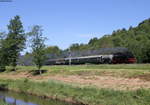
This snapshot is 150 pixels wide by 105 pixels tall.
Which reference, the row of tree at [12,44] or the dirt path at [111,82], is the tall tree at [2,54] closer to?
the row of tree at [12,44]

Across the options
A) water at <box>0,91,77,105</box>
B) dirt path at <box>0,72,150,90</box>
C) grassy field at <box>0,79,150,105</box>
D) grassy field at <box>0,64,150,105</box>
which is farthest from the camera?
water at <box>0,91,77,105</box>

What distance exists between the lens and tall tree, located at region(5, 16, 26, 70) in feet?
243

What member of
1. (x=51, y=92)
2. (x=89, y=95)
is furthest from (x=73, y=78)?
(x=89, y=95)

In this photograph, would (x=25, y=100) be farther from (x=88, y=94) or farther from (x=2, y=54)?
(x=2, y=54)

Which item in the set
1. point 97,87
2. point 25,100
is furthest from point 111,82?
point 25,100

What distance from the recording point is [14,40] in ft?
249

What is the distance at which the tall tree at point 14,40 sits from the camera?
74.1 m

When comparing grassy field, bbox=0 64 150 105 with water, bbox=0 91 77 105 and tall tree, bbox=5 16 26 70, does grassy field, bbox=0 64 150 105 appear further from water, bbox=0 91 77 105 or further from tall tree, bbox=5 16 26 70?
tall tree, bbox=5 16 26 70

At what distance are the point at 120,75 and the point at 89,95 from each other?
1065 cm

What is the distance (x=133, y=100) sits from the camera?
2423cm

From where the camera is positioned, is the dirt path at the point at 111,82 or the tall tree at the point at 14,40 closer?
the dirt path at the point at 111,82

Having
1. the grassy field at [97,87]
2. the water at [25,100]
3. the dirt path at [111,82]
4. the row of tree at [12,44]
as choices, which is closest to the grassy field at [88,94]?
the grassy field at [97,87]

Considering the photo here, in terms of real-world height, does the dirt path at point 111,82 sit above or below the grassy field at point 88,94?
above

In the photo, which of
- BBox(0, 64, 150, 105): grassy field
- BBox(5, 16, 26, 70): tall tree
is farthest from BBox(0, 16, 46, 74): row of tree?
BBox(0, 64, 150, 105): grassy field
